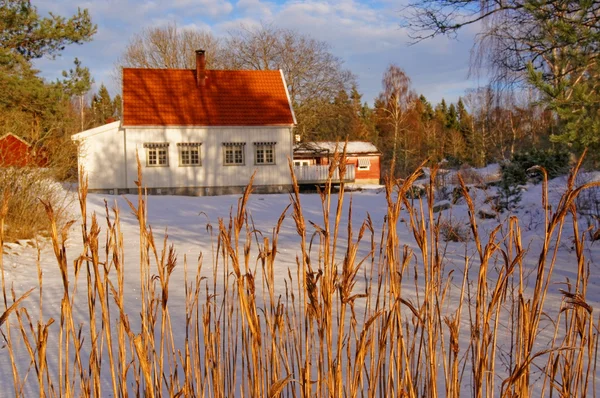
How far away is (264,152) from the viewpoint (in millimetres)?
23672

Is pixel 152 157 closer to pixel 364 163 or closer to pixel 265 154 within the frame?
pixel 265 154

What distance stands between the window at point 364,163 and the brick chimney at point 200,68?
56.1ft

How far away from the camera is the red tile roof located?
22.9 metres

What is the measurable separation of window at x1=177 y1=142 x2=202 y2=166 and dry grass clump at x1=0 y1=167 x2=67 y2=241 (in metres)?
13.8

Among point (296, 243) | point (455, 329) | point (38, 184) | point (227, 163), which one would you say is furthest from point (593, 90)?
point (227, 163)

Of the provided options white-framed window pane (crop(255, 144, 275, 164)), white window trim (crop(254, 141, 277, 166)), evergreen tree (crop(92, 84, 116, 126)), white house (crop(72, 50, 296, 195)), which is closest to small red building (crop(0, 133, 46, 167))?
white house (crop(72, 50, 296, 195))

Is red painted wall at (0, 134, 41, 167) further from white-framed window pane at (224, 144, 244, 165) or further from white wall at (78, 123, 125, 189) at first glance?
white-framed window pane at (224, 144, 244, 165)

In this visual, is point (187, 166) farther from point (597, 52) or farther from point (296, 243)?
point (597, 52)

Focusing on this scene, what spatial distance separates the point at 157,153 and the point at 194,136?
1.56 metres

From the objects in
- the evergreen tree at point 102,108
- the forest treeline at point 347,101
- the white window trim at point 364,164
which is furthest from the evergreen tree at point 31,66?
the evergreen tree at point 102,108

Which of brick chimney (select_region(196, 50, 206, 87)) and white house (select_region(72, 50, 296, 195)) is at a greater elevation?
brick chimney (select_region(196, 50, 206, 87))

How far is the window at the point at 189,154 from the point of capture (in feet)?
75.7

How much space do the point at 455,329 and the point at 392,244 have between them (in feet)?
0.99

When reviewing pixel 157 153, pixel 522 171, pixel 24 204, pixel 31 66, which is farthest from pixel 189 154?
pixel 24 204
